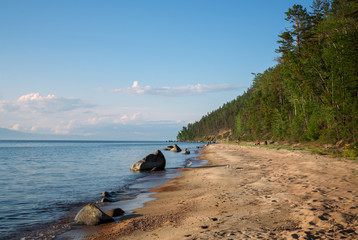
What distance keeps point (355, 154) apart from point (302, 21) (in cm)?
3110

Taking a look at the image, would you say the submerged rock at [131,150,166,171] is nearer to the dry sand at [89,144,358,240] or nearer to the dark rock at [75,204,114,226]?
the dry sand at [89,144,358,240]

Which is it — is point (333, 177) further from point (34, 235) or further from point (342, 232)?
point (34, 235)

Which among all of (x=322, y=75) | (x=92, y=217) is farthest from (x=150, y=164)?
(x=322, y=75)

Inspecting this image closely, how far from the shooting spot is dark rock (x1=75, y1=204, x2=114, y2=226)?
794cm

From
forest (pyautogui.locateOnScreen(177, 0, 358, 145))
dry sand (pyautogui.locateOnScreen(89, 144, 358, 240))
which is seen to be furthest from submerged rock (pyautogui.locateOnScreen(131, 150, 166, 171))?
forest (pyautogui.locateOnScreen(177, 0, 358, 145))

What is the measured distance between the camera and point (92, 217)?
802cm

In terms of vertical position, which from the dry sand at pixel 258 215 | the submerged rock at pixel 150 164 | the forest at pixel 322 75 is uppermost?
the forest at pixel 322 75

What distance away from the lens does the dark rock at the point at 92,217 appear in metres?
7.94

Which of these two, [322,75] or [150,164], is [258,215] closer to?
[150,164]

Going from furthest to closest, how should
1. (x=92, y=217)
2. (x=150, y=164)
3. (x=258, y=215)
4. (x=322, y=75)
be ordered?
(x=322, y=75), (x=150, y=164), (x=92, y=217), (x=258, y=215)

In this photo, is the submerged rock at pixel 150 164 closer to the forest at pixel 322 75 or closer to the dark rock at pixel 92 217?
the dark rock at pixel 92 217

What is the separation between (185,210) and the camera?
8.20 meters

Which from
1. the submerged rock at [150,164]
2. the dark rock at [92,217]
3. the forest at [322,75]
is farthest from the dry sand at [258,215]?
the forest at [322,75]

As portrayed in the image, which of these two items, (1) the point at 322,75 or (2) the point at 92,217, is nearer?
(2) the point at 92,217
